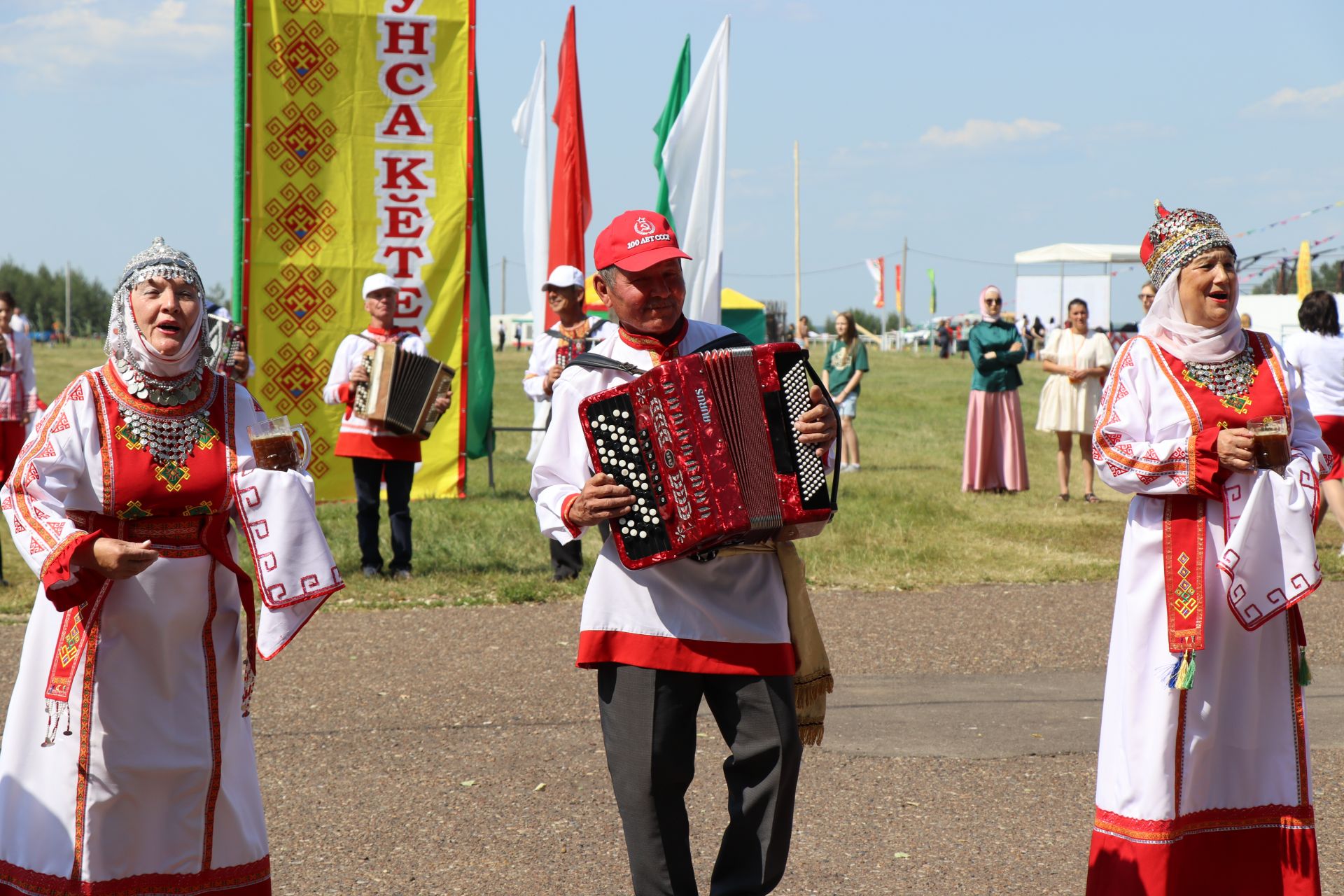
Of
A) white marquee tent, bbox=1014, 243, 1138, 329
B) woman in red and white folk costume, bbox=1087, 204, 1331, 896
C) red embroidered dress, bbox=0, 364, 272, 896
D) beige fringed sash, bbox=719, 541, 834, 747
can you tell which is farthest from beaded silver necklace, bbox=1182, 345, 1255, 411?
white marquee tent, bbox=1014, 243, 1138, 329

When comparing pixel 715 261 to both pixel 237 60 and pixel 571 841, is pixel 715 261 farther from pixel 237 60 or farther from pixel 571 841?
pixel 571 841

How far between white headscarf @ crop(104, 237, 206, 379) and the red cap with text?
110cm

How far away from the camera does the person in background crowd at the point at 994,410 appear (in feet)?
47.1

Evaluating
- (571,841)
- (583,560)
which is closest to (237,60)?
(583,560)

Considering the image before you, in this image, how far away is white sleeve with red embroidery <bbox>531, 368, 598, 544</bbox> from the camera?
3.77m

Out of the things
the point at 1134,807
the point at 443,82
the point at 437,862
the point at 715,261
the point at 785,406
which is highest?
the point at 443,82

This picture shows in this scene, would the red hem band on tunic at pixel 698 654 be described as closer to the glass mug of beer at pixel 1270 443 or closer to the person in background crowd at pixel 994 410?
the glass mug of beer at pixel 1270 443

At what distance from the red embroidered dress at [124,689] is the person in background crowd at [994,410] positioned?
11.4 metres

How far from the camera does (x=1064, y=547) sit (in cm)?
1143

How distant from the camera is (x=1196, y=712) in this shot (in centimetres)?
411

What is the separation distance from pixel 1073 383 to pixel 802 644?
1073 cm

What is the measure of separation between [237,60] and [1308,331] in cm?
940

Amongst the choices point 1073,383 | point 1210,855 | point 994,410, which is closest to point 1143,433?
point 1210,855

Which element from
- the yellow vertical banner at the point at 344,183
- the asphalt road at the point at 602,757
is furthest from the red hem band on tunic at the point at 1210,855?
the yellow vertical banner at the point at 344,183
